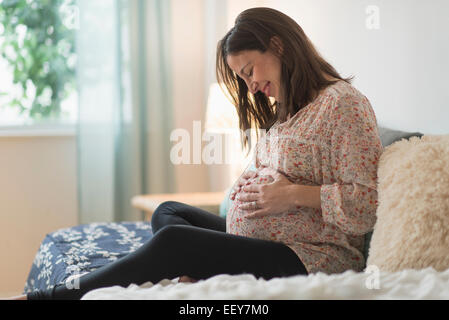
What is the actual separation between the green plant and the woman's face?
6.21 ft

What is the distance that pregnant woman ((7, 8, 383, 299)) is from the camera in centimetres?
127

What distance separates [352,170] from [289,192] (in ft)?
0.53

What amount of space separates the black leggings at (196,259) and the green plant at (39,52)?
82.3 inches

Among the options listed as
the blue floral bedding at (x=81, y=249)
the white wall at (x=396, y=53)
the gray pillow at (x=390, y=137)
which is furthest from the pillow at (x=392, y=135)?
the blue floral bedding at (x=81, y=249)

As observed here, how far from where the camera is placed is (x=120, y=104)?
10.1ft

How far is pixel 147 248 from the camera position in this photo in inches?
50.0

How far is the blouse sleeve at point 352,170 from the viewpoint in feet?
4.16

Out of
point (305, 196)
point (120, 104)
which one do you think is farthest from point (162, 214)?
point (120, 104)

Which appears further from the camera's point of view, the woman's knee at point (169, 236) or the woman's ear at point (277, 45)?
the woman's ear at point (277, 45)

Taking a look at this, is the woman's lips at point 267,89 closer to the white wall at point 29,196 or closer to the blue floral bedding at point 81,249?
the blue floral bedding at point 81,249

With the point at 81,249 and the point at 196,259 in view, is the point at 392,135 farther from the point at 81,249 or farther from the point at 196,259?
the point at 81,249

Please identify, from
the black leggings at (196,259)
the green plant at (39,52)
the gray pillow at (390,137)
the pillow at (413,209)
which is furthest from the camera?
the green plant at (39,52)

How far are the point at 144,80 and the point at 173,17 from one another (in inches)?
16.8
